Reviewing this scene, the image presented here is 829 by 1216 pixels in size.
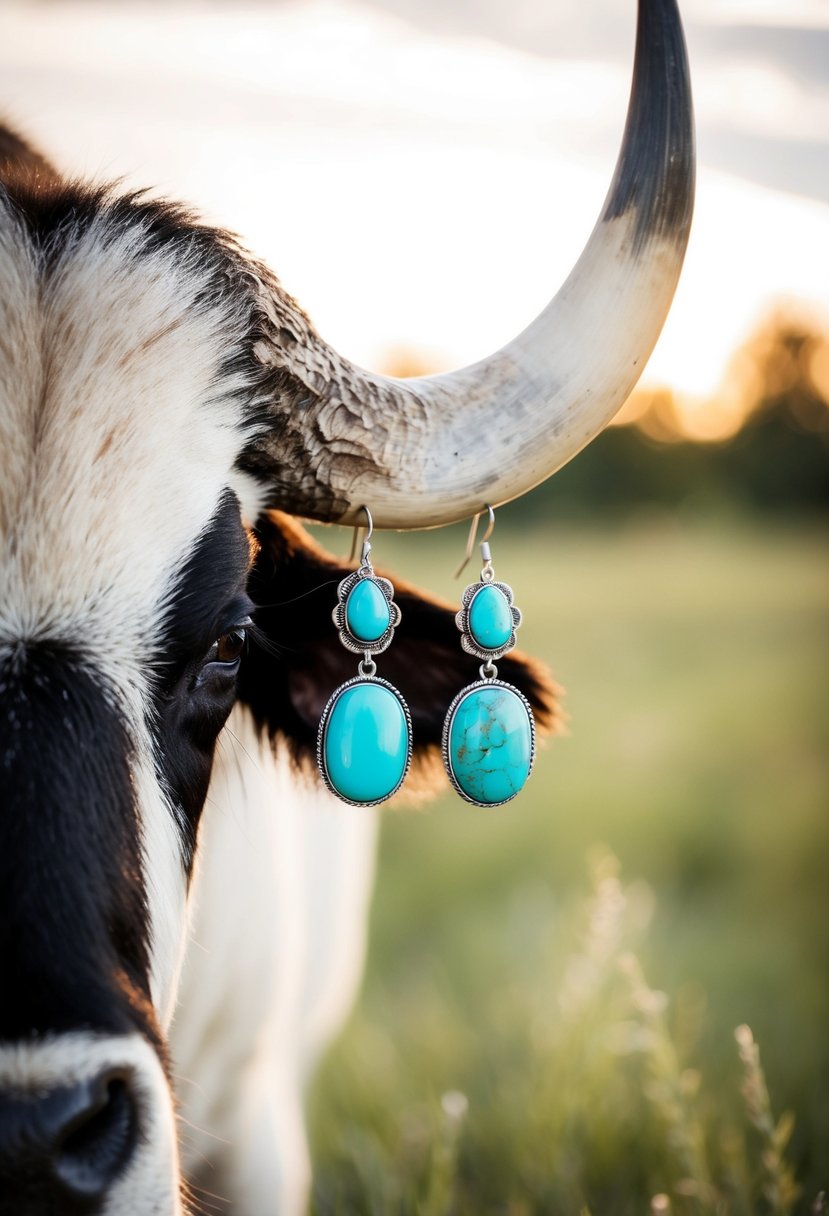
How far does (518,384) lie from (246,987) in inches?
67.1

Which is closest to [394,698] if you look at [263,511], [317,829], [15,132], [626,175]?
[263,511]

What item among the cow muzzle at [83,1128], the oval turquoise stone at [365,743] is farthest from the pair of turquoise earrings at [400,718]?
the cow muzzle at [83,1128]

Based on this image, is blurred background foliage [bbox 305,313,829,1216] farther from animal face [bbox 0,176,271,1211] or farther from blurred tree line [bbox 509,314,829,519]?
blurred tree line [bbox 509,314,829,519]

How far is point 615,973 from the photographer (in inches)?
166

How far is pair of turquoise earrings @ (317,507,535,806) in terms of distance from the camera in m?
1.74

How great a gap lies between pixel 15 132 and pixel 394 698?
1767mm

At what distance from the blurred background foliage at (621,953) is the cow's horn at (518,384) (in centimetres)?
107

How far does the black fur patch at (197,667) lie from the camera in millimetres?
1666

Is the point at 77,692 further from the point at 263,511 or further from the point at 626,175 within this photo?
the point at 626,175

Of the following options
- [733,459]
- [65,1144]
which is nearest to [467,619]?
[65,1144]

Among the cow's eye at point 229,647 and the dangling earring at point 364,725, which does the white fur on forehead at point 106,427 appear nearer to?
the cow's eye at point 229,647

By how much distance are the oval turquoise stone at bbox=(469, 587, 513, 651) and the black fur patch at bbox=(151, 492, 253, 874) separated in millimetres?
385

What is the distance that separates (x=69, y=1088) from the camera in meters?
1.27

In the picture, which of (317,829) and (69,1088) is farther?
(317,829)
